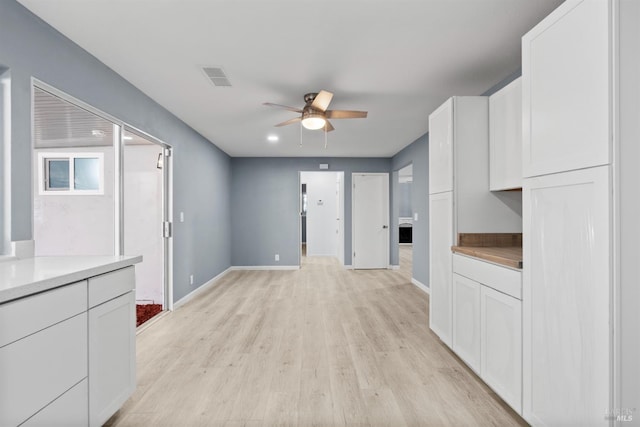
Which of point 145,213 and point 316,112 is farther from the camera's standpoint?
point 145,213

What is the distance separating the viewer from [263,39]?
226cm

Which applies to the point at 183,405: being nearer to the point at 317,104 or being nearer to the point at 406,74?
the point at 317,104

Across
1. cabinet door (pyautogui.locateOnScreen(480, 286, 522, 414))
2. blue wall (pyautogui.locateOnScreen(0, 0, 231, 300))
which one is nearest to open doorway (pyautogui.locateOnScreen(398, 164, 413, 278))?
blue wall (pyautogui.locateOnScreen(0, 0, 231, 300))

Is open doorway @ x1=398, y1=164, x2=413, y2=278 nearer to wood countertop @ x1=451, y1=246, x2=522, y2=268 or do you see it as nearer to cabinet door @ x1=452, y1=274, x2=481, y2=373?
cabinet door @ x1=452, y1=274, x2=481, y2=373

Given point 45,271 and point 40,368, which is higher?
point 45,271

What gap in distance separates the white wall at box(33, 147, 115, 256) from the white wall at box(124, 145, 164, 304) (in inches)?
24.0

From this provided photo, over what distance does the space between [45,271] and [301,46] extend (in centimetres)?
208

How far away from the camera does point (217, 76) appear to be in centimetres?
285

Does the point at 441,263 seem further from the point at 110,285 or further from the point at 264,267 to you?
the point at 264,267

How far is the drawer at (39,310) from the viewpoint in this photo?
1.13 m

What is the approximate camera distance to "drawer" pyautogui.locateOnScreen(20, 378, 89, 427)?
126cm

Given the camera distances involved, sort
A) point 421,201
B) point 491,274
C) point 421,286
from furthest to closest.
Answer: point 421,201
point 421,286
point 491,274

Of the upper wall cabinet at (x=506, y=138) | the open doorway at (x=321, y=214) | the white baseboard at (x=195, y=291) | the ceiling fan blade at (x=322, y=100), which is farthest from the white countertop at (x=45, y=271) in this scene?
the open doorway at (x=321, y=214)

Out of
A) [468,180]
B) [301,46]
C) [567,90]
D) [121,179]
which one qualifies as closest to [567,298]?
[567,90]
